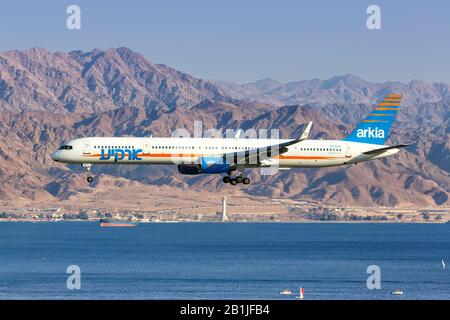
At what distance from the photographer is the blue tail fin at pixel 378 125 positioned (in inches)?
5812

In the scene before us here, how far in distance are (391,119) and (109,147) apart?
53.5 metres

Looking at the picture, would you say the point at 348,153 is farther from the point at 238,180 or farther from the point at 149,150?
the point at 149,150

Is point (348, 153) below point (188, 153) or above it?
above

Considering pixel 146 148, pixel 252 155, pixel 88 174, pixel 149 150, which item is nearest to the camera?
pixel 88 174

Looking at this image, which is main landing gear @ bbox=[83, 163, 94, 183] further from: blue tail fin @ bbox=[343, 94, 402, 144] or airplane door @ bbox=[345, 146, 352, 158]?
blue tail fin @ bbox=[343, 94, 402, 144]

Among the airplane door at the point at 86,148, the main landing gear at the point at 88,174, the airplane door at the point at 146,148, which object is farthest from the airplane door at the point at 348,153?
the main landing gear at the point at 88,174

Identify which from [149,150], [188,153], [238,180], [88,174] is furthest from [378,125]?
[88,174]

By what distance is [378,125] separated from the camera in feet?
498

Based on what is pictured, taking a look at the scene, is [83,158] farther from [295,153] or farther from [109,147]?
[295,153]

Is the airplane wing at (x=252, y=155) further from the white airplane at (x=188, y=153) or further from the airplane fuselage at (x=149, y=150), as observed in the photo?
the airplane fuselage at (x=149, y=150)

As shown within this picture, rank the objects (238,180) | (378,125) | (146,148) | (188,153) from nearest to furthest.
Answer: (238,180), (146,148), (188,153), (378,125)

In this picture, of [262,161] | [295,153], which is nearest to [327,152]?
[295,153]
